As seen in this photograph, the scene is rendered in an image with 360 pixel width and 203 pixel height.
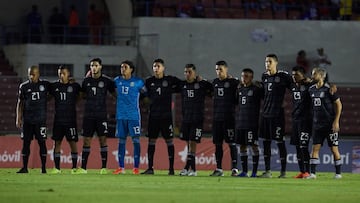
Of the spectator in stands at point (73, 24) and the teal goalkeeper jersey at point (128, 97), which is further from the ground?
the spectator in stands at point (73, 24)

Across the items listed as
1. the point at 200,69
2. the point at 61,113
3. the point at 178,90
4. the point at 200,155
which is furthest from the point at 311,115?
the point at 200,69

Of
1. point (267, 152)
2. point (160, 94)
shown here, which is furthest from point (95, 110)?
point (267, 152)

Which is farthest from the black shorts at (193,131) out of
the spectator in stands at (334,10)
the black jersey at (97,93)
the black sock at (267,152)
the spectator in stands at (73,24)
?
the spectator in stands at (334,10)

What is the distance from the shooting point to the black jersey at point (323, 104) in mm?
24281

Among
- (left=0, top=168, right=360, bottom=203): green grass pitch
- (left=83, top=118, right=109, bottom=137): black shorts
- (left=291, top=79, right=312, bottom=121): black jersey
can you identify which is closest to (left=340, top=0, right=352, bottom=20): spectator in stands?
(left=291, top=79, right=312, bottom=121): black jersey

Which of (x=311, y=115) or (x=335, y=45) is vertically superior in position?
(x=335, y=45)

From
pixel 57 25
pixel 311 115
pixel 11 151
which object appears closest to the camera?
pixel 311 115

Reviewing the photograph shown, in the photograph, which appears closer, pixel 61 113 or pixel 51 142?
pixel 61 113

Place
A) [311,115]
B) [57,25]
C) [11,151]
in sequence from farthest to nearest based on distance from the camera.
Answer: [57,25] → [11,151] → [311,115]

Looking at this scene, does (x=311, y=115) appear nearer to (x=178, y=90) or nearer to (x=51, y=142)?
(x=178, y=90)

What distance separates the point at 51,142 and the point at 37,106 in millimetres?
5891

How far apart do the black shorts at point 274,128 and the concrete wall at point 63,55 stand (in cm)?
1376

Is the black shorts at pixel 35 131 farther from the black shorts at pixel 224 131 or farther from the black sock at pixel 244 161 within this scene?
the black sock at pixel 244 161

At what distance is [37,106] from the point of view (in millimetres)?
25391
